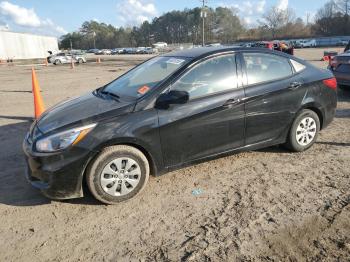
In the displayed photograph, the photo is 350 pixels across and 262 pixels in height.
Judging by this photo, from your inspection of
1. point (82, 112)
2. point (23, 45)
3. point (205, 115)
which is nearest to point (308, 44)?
point (23, 45)

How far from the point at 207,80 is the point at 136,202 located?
1.76 meters

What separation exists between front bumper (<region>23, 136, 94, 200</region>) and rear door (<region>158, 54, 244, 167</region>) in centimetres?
100

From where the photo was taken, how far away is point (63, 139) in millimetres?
3621

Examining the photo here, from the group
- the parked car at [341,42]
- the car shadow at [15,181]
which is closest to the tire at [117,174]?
the car shadow at [15,181]

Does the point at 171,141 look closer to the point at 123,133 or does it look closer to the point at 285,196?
the point at 123,133

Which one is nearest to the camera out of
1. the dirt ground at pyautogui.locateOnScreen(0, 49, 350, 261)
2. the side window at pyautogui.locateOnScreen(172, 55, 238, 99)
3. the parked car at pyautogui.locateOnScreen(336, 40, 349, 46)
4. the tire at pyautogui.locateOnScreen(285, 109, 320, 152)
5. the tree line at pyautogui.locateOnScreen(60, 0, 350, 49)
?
the dirt ground at pyautogui.locateOnScreen(0, 49, 350, 261)

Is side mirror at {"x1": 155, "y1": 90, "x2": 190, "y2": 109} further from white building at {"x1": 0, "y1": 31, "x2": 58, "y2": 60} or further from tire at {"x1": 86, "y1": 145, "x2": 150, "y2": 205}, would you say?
white building at {"x1": 0, "y1": 31, "x2": 58, "y2": 60}

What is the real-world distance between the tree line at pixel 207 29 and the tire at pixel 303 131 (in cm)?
9072

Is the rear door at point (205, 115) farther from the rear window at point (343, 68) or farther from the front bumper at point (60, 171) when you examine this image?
the rear window at point (343, 68)

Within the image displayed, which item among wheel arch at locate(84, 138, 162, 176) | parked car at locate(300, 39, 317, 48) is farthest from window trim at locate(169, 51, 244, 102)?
parked car at locate(300, 39, 317, 48)

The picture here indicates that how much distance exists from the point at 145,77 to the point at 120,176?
1.51 metres

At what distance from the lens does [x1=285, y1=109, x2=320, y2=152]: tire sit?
5.00 m

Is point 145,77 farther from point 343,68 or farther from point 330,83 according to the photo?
point 343,68

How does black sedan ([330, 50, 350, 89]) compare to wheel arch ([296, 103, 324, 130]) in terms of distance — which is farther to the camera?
black sedan ([330, 50, 350, 89])
